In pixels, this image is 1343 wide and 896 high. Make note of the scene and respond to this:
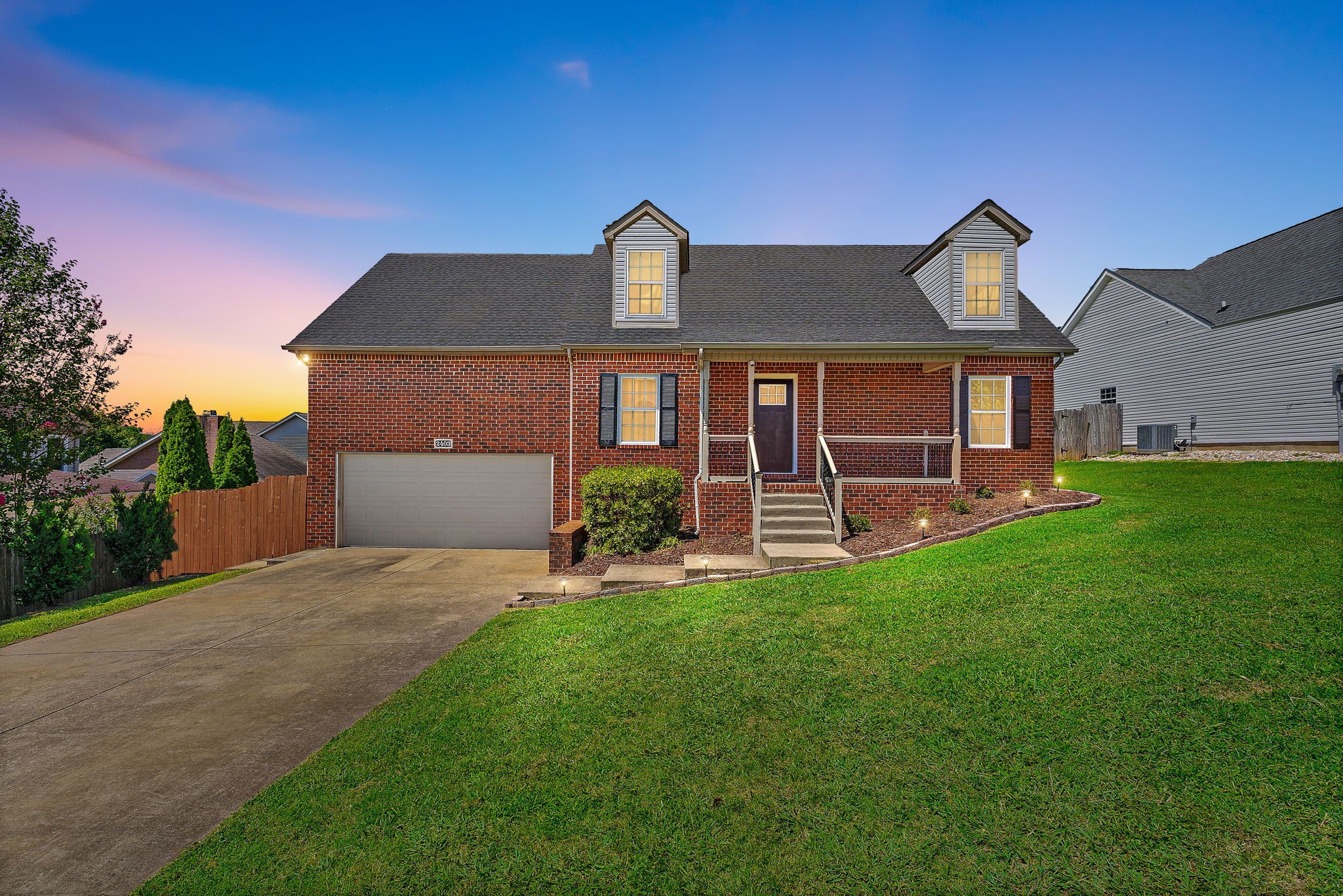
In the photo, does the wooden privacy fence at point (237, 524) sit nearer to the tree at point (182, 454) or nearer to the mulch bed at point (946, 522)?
the tree at point (182, 454)

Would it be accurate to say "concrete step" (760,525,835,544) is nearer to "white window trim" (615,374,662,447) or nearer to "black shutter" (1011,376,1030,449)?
"white window trim" (615,374,662,447)

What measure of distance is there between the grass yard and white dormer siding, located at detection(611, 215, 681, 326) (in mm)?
8603

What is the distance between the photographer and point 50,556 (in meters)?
9.25

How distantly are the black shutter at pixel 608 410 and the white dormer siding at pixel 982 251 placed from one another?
8.01m

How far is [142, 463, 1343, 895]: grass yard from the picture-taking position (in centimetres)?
300

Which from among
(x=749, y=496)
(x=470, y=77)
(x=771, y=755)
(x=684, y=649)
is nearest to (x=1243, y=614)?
(x=771, y=755)

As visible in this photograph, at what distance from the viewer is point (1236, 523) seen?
8.21 metres

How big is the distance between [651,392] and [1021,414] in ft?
27.0

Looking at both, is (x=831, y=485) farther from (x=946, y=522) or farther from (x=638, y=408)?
(x=638, y=408)

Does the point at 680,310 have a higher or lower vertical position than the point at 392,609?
higher

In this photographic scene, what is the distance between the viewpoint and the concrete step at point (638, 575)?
8.48 meters

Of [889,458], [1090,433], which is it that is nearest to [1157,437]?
[1090,433]

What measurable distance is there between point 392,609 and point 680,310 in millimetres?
9133

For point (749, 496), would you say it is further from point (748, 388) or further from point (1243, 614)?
point (1243, 614)
